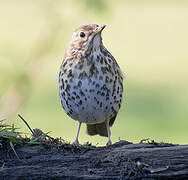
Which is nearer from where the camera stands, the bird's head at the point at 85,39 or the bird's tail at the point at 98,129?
the bird's head at the point at 85,39

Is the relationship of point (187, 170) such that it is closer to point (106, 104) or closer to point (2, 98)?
point (106, 104)

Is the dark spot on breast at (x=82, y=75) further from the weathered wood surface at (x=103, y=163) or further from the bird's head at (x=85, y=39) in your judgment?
the weathered wood surface at (x=103, y=163)

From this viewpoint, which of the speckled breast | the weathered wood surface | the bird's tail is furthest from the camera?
the bird's tail

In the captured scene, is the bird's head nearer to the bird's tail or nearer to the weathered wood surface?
the bird's tail

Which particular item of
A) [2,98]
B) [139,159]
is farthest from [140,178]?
[2,98]

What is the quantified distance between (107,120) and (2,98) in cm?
132

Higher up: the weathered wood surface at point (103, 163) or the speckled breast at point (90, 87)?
the speckled breast at point (90, 87)

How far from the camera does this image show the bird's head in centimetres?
580

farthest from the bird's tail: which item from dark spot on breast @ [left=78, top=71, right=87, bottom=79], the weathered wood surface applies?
the weathered wood surface

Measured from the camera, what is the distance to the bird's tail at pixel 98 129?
6.64 metres

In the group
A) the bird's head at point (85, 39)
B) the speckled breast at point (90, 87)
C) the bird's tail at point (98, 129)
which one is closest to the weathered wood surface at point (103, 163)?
the speckled breast at point (90, 87)

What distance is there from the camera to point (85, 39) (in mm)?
5891

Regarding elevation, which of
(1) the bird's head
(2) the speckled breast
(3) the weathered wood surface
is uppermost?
(1) the bird's head

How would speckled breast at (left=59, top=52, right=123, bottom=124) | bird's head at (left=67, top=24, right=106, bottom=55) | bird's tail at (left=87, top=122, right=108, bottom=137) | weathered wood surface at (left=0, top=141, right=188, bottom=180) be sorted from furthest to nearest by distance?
bird's tail at (left=87, top=122, right=108, bottom=137) → bird's head at (left=67, top=24, right=106, bottom=55) → speckled breast at (left=59, top=52, right=123, bottom=124) → weathered wood surface at (left=0, top=141, right=188, bottom=180)
